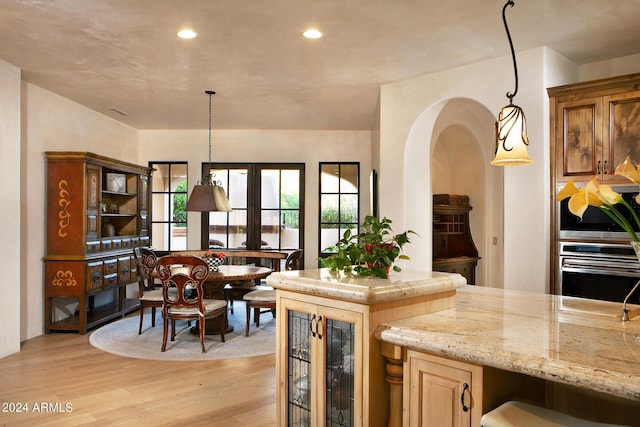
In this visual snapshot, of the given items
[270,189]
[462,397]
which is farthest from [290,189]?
[462,397]

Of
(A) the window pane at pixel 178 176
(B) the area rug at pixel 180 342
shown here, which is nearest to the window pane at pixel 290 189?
(A) the window pane at pixel 178 176

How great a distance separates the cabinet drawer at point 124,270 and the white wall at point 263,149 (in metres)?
1.56

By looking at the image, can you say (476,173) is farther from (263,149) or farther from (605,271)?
(263,149)

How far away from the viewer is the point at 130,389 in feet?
11.7

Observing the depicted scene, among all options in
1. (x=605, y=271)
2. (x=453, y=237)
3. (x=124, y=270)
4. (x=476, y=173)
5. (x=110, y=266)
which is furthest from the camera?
(x=476, y=173)

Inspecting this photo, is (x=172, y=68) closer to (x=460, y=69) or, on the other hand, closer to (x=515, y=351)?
(x=460, y=69)

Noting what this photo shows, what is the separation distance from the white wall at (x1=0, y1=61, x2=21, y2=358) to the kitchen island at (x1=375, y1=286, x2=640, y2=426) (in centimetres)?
394

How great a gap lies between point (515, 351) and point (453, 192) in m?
5.44

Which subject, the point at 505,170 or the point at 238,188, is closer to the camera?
the point at 505,170

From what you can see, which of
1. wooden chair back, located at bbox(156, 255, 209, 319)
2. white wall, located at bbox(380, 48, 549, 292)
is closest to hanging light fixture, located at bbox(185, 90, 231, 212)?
wooden chair back, located at bbox(156, 255, 209, 319)

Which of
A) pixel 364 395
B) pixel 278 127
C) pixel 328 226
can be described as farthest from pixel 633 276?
pixel 278 127

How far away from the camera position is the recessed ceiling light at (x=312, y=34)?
11.5 ft

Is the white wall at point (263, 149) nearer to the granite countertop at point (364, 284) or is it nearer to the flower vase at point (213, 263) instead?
the flower vase at point (213, 263)

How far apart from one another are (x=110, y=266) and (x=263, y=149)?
3.05m
